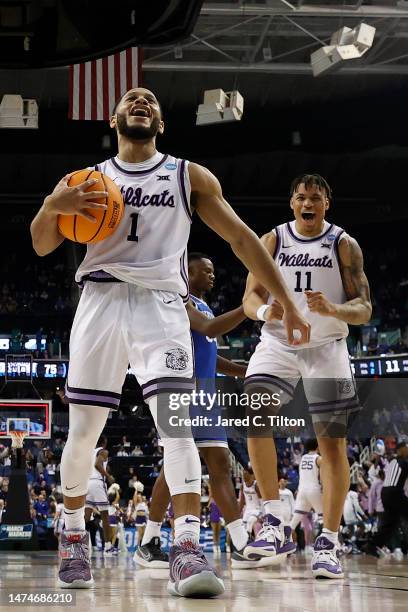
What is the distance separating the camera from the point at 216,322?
4707 millimetres

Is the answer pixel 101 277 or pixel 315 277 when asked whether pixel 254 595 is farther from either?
pixel 315 277

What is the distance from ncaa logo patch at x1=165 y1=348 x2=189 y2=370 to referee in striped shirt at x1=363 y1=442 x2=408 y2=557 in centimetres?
801

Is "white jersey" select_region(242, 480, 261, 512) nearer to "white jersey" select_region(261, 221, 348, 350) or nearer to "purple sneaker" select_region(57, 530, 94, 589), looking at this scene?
"white jersey" select_region(261, 221, 348, 350)

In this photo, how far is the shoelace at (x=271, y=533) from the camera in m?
4.49

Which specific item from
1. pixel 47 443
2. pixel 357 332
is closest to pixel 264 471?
pixel 47 443

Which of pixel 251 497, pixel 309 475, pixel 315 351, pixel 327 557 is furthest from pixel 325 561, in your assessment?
pixel 251 497

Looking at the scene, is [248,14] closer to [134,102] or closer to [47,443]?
[47,443]

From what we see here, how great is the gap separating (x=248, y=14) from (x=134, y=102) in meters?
12.2

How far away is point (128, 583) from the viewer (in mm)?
3770

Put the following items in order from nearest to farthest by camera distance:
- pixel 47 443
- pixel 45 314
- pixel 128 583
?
pixel 128 583 < pixel 47 443 < pixel 45 314

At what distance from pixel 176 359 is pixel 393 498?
8147mm

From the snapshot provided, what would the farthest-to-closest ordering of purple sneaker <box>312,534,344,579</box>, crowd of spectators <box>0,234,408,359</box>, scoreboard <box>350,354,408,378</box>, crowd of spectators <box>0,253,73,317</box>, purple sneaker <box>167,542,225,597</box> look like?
1. crowd of spectators <box>0,253,73,317</box>
2. crowd of spectators <box>0,234,408,359</box>
3. scoreboard <box>350,354,408,378</box>
4. purple sneaker <box>312,534,344,579</box>
5. purple sneaker <box>167,542,225,597</box>

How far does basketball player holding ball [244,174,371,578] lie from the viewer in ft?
14.6

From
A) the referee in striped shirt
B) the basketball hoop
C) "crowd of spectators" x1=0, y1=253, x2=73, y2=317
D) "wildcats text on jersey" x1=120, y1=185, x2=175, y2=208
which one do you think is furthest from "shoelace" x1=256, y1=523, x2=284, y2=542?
"crowd of spectators" x1=0, y1=253, x2=73, y2=317
